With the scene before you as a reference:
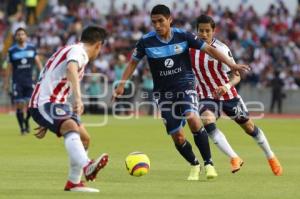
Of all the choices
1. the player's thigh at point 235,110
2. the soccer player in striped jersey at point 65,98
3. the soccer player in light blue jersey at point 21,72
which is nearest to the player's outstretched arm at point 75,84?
the soccer player in striped jersey at point 65,98

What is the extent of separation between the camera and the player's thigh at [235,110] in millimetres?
13469

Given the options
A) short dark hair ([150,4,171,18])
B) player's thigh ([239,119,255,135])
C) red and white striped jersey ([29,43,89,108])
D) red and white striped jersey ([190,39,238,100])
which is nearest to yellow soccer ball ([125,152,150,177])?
red and white striped jersey ([29,43,89,108])

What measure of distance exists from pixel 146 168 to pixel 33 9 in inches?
1180

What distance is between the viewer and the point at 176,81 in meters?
12.6

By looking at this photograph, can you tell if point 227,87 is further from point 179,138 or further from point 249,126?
point 179,138

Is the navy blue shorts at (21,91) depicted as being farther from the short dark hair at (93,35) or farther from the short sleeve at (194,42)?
the short dark hair at (93,35)

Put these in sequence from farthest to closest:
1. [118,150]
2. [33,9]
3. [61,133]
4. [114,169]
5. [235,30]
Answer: [33,9] < [235,30] < [118,150] < [114,169] < [61,133]

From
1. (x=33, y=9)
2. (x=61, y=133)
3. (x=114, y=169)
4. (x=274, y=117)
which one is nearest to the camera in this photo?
(x=61, y=133)

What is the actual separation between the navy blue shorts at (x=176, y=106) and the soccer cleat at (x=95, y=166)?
2.71m

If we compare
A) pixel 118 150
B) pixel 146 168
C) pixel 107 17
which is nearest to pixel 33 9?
pixel 107 17

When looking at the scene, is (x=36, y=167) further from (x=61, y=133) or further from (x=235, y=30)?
(x=235, y=30)

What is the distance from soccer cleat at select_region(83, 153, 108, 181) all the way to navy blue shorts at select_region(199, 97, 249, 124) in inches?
Answer: 147

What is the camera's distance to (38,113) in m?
10.5

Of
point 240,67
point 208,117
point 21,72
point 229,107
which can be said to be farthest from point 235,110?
point 21,72
